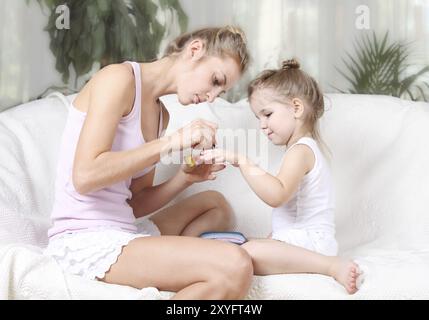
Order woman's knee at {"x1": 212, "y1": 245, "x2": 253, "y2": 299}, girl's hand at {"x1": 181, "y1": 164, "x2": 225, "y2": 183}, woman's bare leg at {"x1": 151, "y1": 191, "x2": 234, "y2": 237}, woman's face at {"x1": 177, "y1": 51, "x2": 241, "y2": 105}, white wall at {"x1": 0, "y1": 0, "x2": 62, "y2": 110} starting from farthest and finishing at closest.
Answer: white wall at {"x1": 0, "y1": 0, "x2": 62, "y2": 110}, woman's bare leg at {"x1": 151, "y1": 191, "x2": 234, "y2": 237}, girl's hand at {"x1": 181, "y1": 164, "x2": 225, "y2": 183}, woman's face at {"x1": 177, "y1": 51, "x2": 241, "y2": 105}, woman's knee at {"x1": 212, "y1": 245, "x2": 253, "y2": 299}

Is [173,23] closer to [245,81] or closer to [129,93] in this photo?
[245,81]

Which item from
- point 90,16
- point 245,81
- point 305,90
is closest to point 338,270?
point 305,90

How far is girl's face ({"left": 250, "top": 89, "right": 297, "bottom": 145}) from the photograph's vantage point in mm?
1853

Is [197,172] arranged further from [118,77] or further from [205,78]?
[118,77]

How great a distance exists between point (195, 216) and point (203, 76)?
0.48 m

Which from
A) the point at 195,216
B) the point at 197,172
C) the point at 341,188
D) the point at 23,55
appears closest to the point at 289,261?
the point at 197,172

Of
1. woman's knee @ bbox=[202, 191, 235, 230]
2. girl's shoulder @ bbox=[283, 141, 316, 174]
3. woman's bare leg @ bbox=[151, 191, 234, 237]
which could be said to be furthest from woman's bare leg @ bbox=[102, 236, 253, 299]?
woman's knee @ bbox=[202, 191, 235, 230]

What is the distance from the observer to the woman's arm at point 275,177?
1657mm

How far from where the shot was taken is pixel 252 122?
7.63 ft

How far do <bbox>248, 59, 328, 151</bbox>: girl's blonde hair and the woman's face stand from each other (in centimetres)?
17

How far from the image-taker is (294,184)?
1.71 m

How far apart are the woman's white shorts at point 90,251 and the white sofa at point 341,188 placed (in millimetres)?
31

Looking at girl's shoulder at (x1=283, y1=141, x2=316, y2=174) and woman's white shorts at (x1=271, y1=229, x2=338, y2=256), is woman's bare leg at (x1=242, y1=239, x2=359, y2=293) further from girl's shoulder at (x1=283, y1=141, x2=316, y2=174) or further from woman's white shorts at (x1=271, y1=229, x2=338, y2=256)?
girl's shoulder at (x1=283, y1=141, x2=316, y2=174)
